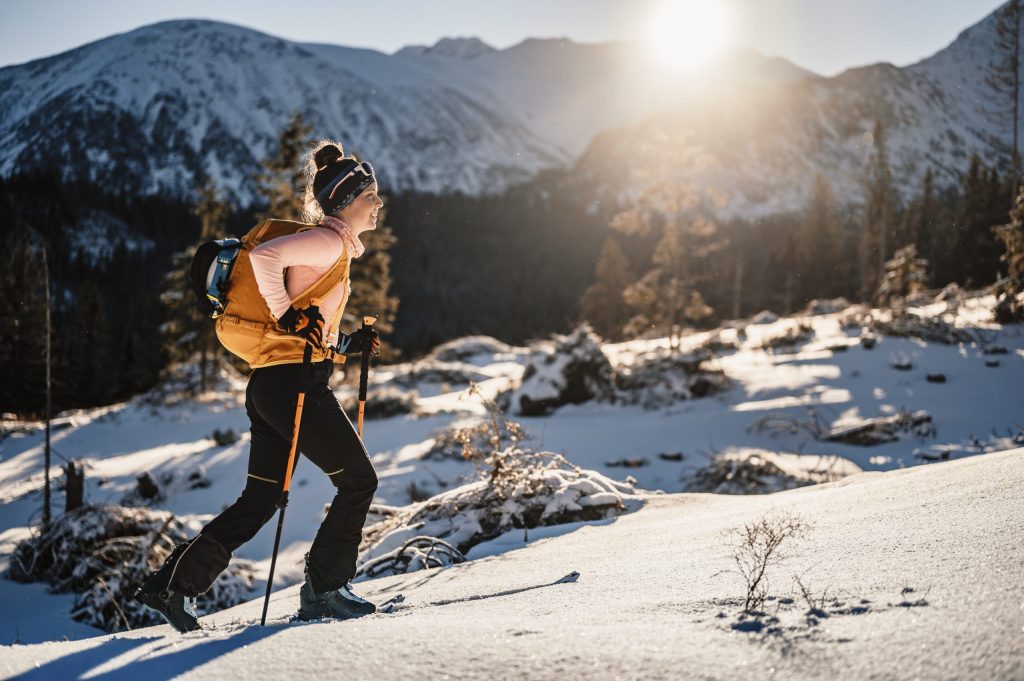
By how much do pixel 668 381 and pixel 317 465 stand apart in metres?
9.74

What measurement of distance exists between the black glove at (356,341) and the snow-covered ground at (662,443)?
1.24 m

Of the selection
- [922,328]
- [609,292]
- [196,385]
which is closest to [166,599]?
[922,328]

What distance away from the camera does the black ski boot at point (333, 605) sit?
2656mm

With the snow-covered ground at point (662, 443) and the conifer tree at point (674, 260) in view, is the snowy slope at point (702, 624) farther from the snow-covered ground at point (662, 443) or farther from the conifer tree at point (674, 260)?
the conifer tree at point (674, 260)

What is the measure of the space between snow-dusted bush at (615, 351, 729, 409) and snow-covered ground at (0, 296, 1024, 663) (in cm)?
31

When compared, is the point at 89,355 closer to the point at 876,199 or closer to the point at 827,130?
the point at 876,199

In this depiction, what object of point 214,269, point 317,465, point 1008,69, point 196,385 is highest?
point 1008,69

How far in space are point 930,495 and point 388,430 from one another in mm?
9384

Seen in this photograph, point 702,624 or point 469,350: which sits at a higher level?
point 702,624

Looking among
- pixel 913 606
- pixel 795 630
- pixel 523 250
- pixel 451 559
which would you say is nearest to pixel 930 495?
pixel 913 606

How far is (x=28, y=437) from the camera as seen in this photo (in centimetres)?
1471

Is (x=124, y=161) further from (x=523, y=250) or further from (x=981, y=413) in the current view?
(x=981, y=413)

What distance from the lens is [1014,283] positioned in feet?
41.7

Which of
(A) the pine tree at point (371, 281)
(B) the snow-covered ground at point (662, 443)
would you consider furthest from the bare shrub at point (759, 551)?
(A) the pine tree at point (371, 281)
